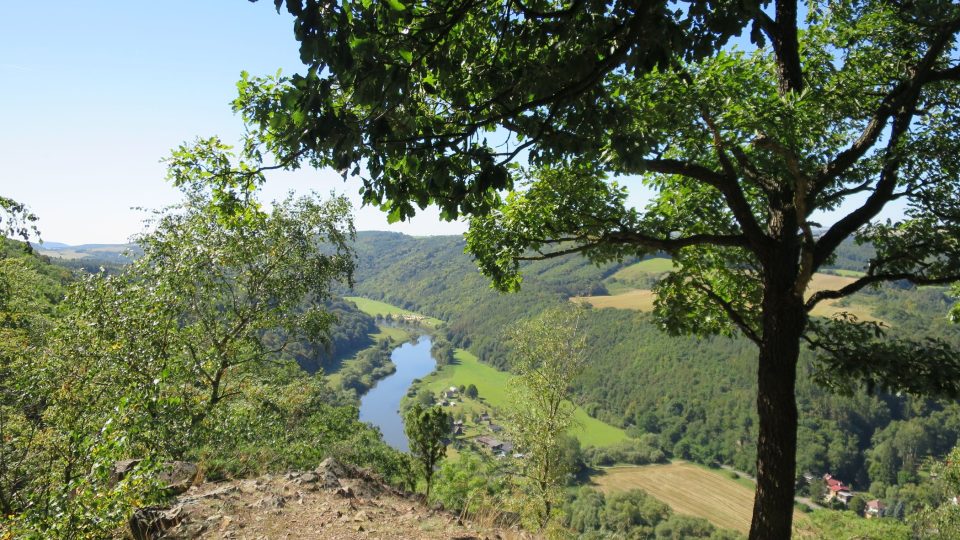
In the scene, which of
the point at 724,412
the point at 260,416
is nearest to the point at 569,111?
the point at 260,416

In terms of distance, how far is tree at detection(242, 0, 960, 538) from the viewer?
258cm

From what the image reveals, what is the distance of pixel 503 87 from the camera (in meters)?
3.29

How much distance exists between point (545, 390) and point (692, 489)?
2430 inches


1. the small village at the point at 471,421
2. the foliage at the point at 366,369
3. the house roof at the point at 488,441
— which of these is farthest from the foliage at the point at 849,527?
the foliage at the point at 366,369

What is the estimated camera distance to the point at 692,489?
6662 centimetres

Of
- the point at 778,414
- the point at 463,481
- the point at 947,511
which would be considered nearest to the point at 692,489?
the point at 947,511

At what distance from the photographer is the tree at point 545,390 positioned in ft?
57.3

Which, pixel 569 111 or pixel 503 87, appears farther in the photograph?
pixel 503 87

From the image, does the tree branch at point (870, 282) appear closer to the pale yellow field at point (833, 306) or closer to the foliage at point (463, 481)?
the foliage at point (463, 481)

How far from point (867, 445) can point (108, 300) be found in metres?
106

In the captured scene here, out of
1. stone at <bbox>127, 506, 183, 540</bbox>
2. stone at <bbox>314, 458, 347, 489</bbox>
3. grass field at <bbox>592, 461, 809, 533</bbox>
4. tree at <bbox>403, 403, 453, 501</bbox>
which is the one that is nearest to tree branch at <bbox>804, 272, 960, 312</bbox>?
stone at <bbox>314, 458, 347, 489</bbox>

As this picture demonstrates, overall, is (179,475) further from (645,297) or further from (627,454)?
(645,297)

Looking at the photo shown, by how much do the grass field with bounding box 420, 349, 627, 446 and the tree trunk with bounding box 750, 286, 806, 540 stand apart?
235ft

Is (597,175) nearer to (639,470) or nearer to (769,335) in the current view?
(769,335)
